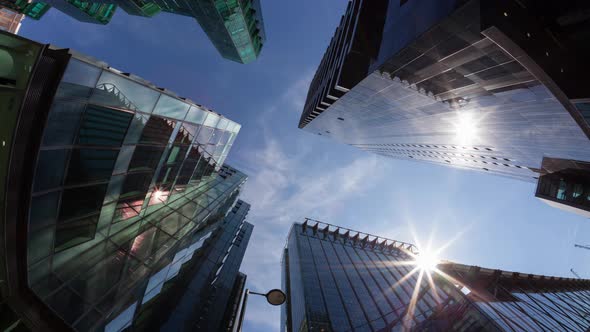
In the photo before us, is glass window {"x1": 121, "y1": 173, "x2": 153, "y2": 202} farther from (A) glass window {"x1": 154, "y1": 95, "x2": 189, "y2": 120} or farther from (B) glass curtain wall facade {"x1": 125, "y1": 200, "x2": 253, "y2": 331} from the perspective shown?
(B) glass curtain wall facade {"x1": 125, "y1": 200, "x2": 253, "y2": 331}

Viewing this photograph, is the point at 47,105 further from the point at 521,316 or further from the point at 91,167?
the point at 521,316

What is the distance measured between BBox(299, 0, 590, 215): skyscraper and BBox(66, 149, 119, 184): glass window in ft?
52.8

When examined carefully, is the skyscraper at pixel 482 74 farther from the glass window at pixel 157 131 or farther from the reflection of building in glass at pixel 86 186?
the glass window at pixel 157 131

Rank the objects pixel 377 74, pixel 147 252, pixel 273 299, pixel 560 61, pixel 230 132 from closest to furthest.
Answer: pixel 273 299, pixel 560 61, pixel 147 252, pixel 377 74, pixel 230 132

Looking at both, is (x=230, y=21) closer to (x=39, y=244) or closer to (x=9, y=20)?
(x=39, y=244)

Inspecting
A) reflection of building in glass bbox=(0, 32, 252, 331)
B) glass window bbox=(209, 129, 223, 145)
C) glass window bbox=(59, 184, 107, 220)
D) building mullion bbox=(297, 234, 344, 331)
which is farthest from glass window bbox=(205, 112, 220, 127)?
building mullion bbox=(297, 234, 344, 331)

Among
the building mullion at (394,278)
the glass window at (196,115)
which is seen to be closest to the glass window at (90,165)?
the glass window at (196,115)

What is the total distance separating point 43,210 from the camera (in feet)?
25.7

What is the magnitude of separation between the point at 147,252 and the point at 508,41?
64.7 feet

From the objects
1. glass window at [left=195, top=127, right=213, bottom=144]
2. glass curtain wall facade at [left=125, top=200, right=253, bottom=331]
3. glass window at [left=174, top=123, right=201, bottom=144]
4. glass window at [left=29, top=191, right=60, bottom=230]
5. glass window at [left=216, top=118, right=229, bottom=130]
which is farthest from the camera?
glass window at [left=216, top=118, right=229, bottom=130]

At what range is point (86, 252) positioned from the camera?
10453 millimetres

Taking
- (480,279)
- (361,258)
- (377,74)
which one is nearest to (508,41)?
(377,74)

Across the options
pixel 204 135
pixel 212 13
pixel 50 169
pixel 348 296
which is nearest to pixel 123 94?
pixel 50 169

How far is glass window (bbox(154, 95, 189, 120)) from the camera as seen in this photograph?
12.2m
